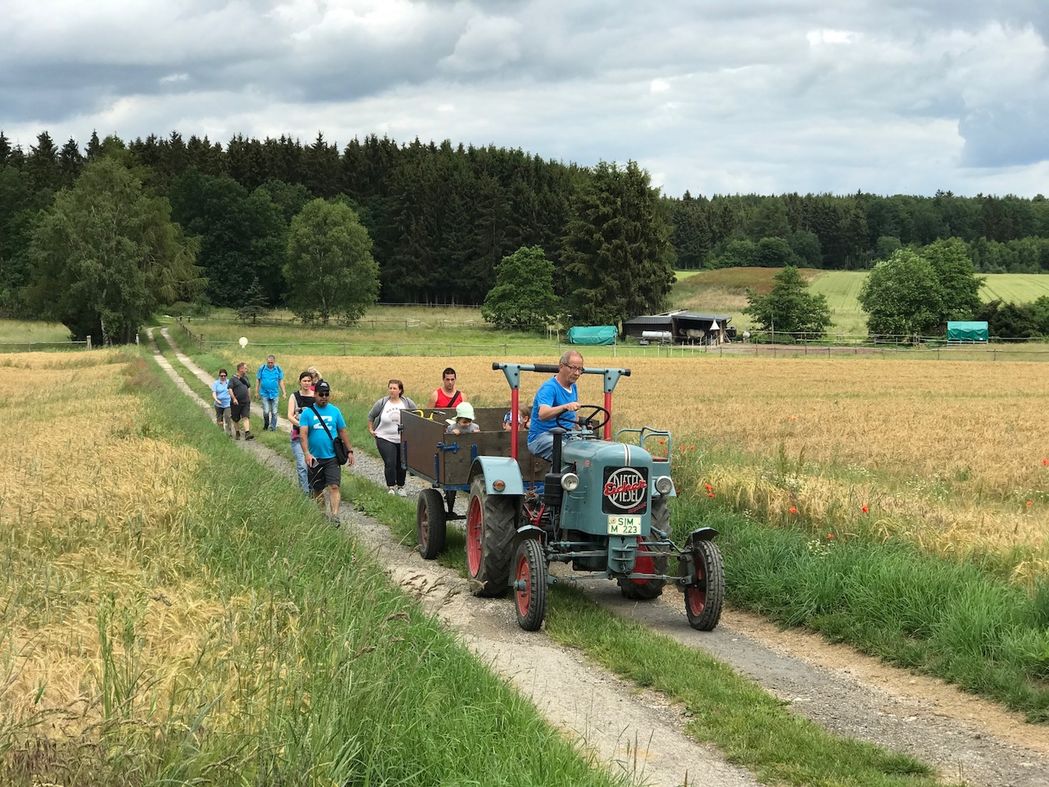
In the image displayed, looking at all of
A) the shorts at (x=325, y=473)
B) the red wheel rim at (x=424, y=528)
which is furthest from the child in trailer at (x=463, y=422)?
the shorts at (x=325, y=473)

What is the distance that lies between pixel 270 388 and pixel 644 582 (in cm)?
1552

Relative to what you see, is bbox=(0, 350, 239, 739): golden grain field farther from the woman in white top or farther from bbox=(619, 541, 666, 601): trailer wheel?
bbox=(619, 541, 666, 601): trailer wheel

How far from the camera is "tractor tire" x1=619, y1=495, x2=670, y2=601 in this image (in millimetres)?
8805

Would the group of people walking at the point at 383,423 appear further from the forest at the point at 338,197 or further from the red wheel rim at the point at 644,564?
the forest at the point at 338,197

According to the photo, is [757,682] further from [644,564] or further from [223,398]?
[223,398]

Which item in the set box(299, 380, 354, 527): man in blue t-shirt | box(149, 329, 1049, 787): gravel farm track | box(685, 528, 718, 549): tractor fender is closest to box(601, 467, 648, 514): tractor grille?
box(685, 528, 718, 549): tractor fender

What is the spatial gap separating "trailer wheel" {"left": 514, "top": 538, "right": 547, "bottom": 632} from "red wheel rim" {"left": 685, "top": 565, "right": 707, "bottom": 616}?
127 cm

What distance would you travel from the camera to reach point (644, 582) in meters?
9.34

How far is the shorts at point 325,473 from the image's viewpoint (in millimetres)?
12164

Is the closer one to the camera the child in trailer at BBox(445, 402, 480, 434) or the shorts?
the child in trailer at BBox(445, 402, 480, 434)

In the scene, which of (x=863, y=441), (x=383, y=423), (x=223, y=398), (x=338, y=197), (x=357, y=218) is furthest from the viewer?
(x=338, y=197)

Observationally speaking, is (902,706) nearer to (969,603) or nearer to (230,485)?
(969,603)

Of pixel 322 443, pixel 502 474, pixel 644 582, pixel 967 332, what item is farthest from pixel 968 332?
pixel 502 474

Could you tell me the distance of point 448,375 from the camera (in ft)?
46.9
